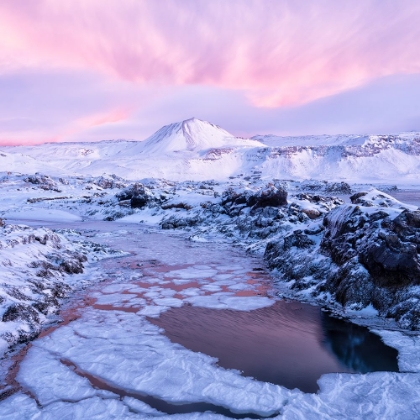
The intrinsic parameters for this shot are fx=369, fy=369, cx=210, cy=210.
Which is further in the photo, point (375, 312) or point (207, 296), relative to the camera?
point (207, 296)

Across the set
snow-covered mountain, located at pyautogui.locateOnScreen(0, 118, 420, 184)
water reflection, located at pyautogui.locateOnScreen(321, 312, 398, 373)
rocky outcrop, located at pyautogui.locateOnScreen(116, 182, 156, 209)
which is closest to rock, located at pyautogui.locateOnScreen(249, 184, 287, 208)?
rocky outcrop, located at pyautogui.locateOnScreen(116, 182, 156, 209)

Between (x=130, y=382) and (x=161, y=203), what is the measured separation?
107 feet

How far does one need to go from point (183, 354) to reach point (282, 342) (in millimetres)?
2298

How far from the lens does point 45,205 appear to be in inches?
1800

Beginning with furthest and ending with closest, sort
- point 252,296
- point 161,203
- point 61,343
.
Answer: point 161,203
point 252,296
point 61,343

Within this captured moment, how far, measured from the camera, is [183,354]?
25.2 feet

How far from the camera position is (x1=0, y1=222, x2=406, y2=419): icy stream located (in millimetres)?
5918

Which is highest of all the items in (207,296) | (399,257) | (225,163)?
(225,163)

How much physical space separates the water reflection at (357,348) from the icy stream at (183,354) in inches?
0.9

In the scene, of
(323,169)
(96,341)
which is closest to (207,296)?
(96,341)

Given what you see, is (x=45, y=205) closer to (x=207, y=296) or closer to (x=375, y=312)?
(x=207, y=296)

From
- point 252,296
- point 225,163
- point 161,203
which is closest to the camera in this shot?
point 252,296

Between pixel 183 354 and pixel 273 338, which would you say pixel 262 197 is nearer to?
pixel 273 338

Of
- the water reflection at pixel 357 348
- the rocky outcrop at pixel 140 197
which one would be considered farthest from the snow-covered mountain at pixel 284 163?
the water reflection at pixel 357 348
